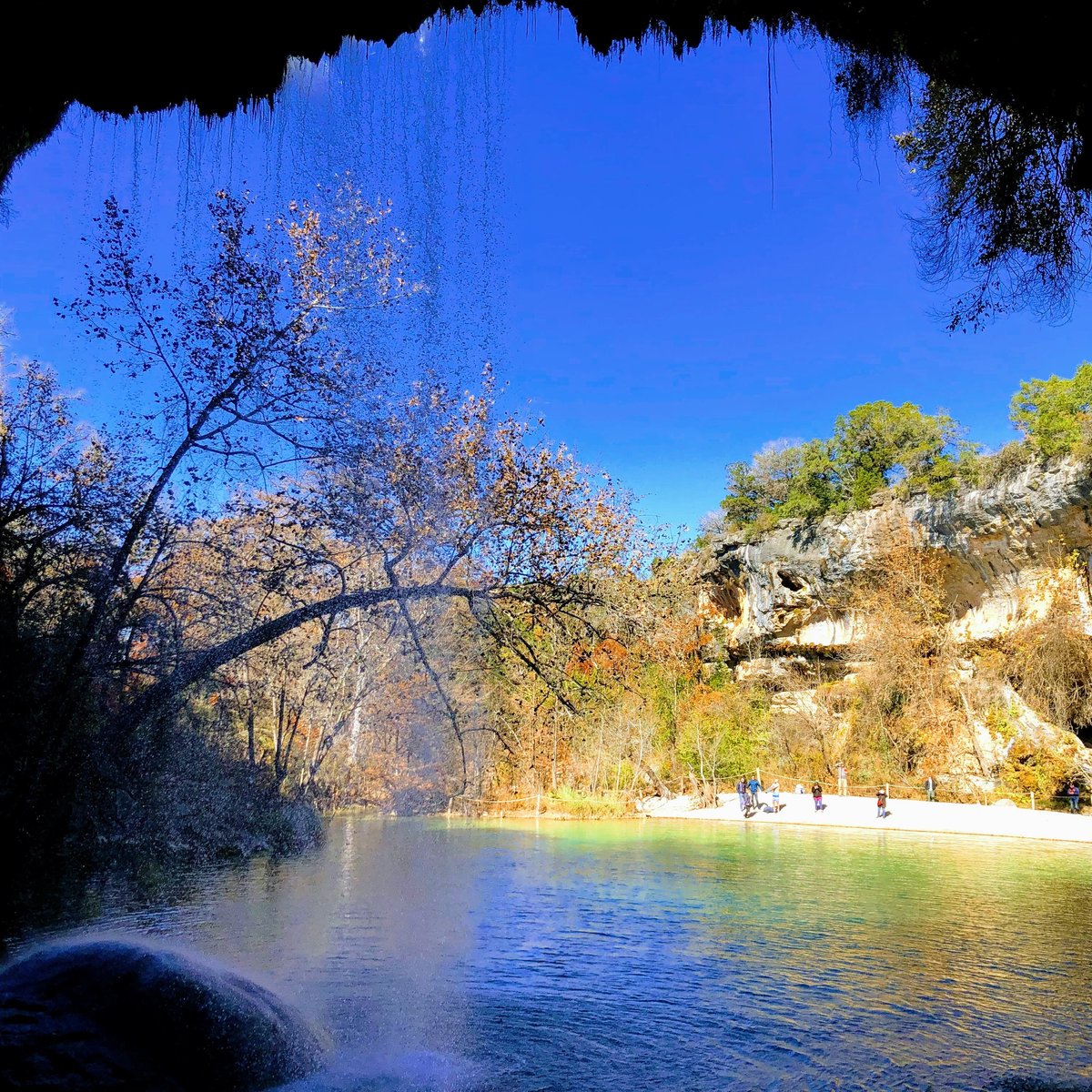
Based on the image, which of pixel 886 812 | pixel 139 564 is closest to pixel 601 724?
pixel 886 812

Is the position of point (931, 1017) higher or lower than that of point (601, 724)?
lower

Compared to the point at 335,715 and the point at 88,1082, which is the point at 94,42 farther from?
the point at 335,715

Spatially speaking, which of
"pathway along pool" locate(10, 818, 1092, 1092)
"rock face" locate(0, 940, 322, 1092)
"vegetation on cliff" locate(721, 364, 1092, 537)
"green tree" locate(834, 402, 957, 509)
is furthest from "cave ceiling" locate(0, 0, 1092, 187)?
"green tree" locate(834, 402, 957, 509)

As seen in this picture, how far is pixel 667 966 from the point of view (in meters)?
7.14

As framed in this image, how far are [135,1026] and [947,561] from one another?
93.3 ft

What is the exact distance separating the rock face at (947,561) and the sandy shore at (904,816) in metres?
7.36

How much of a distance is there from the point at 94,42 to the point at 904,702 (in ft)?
91.9

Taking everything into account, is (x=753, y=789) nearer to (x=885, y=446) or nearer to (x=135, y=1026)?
(x=885, y=446)

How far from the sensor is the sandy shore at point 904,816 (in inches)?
682

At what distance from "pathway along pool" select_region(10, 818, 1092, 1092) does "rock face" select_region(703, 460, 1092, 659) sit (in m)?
13.3

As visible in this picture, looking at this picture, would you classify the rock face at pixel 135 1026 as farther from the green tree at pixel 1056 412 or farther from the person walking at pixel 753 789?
the green tree at pixel 1056 412

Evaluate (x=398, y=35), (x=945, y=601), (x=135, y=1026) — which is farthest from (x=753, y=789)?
(x=398, y=35)

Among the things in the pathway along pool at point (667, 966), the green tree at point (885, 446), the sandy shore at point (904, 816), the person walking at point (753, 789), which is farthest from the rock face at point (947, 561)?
the pathway along pool at point (667, 966)

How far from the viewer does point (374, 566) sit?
845 cm
